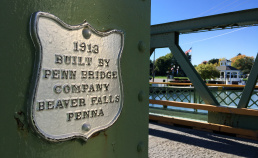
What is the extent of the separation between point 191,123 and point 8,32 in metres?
6.24

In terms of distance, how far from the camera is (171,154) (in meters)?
4.48

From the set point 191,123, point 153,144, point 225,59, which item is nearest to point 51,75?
point 153,144

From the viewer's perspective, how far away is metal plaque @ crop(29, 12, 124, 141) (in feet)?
3.33

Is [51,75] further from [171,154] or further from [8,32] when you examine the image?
[171,154]

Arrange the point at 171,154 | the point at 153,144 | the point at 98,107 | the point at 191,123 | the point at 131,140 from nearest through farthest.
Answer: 1. the point at 98,107
2. the point at 131,140
3. the point at 171,154
4. the point at 153,144
5. the point at 191,123

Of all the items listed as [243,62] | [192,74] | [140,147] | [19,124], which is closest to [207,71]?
[243,62]

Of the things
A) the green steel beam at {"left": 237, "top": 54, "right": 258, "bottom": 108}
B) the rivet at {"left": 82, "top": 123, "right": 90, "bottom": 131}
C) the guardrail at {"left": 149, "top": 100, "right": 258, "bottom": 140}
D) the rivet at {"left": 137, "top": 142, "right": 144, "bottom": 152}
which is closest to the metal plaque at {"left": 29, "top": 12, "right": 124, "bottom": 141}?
the rivet at {"left": 82, "top": 123, "right": 90, "bottom": 131}

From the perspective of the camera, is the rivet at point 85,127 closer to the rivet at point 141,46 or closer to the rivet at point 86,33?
the rivet at point 86,33

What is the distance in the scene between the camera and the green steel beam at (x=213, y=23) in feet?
18.6

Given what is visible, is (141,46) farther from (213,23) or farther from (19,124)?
(213,23)

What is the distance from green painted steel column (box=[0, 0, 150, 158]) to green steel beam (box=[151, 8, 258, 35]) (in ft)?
16.9

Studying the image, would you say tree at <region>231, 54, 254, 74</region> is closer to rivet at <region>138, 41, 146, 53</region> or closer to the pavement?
the pavement

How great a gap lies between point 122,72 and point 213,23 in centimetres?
554

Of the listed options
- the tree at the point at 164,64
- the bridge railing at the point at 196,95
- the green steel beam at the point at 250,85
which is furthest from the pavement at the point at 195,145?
the tree at the point at 164,64
